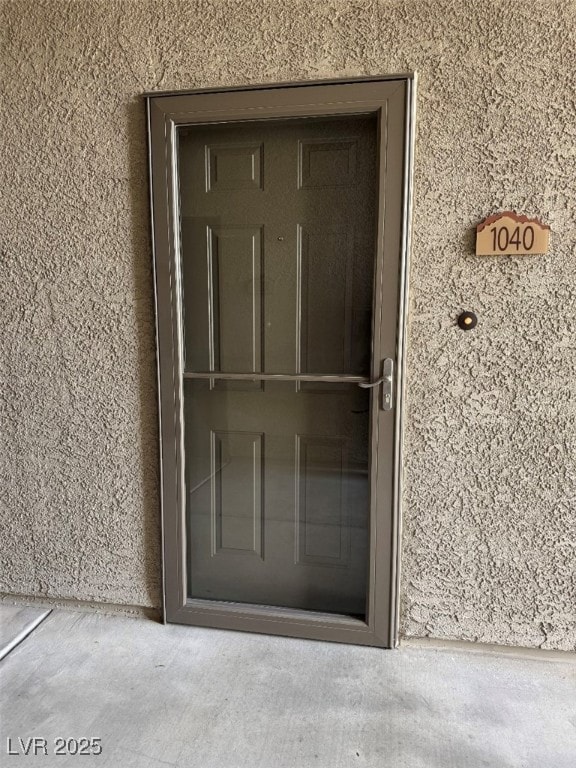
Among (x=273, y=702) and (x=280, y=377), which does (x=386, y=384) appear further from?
(x=273, y=702)

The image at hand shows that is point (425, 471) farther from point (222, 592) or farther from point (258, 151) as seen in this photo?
point (258, 151)

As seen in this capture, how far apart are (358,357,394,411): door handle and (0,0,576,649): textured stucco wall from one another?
0.10 metres

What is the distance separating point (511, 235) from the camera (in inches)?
91.4

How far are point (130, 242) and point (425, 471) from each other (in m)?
1.78

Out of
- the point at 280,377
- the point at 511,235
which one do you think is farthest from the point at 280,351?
the point at 511,235

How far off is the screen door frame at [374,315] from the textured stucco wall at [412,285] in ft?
0.25

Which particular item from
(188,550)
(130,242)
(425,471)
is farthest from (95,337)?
(425,471)

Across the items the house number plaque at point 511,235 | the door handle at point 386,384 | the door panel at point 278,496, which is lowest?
the door panel at point 278,496

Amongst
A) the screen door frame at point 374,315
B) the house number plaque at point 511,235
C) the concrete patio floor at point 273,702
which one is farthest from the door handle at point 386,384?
the concrete patio floor at point 273,702

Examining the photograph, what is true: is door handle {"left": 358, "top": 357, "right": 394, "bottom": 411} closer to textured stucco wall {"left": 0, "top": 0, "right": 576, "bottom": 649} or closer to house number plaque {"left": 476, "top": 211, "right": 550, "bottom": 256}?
textured stucco wall {"left": 0, "top": 0, "right": 576, "bottom": 649}

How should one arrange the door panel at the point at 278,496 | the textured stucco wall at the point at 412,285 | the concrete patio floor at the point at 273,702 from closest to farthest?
the concrete patio floor at the point at 273,702 < the textured stucco wall at the point at 412,285 < the door panel at the point at 278,496

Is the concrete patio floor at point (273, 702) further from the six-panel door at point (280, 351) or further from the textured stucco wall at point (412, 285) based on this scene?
the six-panel door at point (280, 351)

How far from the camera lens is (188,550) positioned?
2.84 metres

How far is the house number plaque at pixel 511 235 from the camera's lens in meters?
2.30
